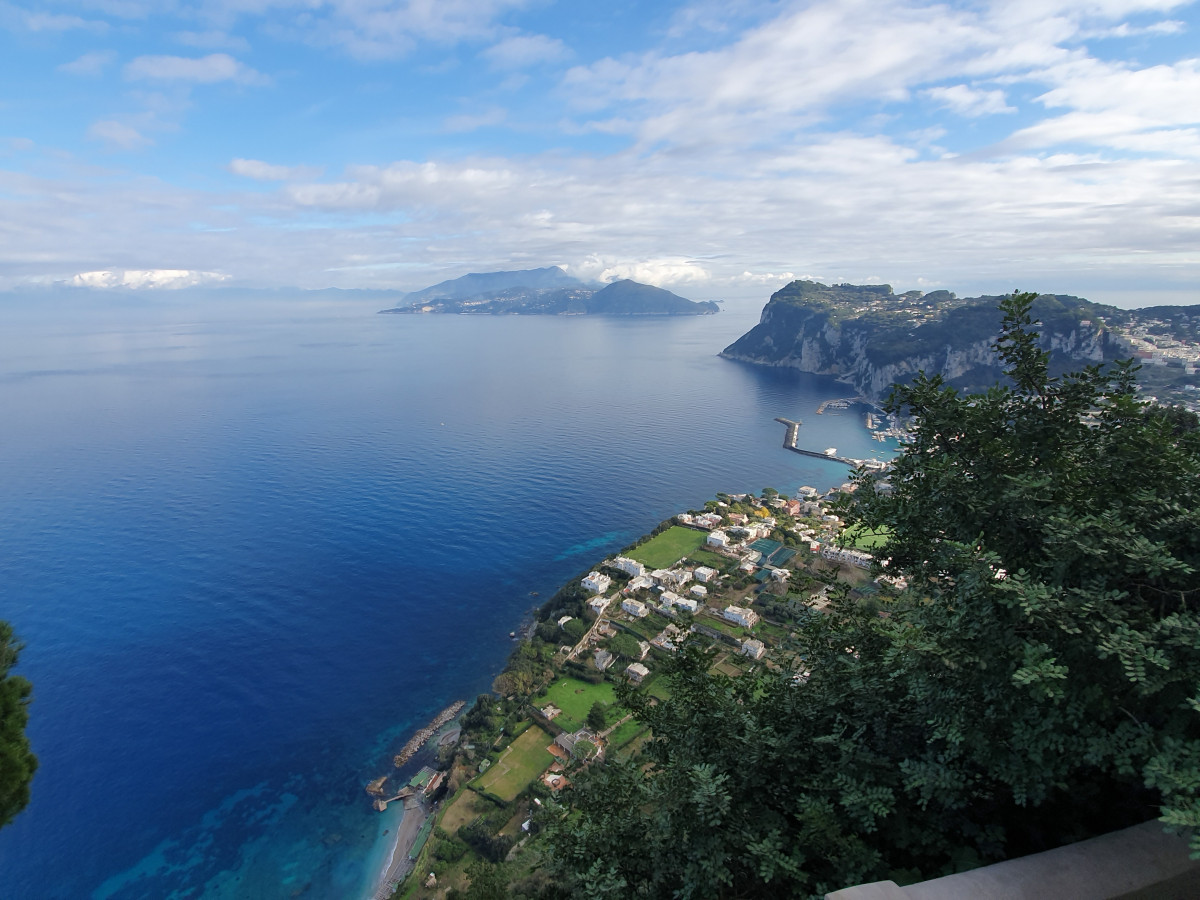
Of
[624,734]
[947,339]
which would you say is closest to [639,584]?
[624,734]

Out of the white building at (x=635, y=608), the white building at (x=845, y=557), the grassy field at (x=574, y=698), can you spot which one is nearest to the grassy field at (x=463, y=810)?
the grassy field at (x=574, y=698)

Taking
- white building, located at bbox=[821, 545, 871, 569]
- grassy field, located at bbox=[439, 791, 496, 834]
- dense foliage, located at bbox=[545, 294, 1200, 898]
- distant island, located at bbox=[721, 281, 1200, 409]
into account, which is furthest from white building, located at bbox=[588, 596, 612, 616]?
distant island, located at bbox=[721, 281, 1200, 409]

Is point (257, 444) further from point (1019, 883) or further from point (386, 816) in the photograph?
point (1019, 883)

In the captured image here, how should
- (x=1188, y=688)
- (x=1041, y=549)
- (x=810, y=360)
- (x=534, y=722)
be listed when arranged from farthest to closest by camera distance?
(x=810, y=360) → (x=534, y=722) → (x=1041, y=549) → (x=1188, y=688)

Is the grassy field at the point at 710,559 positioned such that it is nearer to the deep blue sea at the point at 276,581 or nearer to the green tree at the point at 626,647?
the deep blue sea at the point at 276,581

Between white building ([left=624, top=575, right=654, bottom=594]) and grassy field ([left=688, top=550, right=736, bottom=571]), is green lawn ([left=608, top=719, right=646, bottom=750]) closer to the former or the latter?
white building ([left=624, top=575, right=654, bottom=594])

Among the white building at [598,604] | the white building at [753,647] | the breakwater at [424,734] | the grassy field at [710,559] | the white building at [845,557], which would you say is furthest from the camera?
the grassy field at [710,559]

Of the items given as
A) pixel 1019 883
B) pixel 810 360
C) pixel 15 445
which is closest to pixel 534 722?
pixel 1019 883
